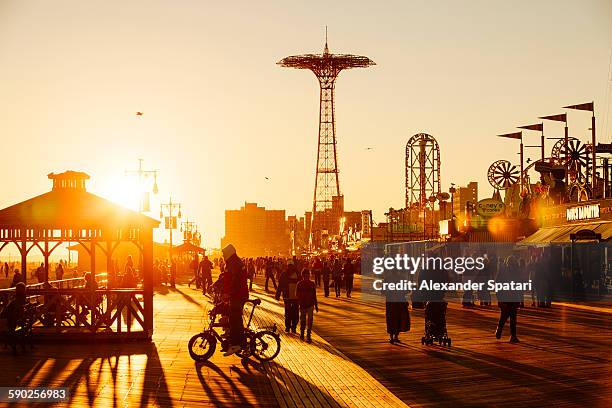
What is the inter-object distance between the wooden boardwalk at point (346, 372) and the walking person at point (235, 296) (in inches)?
16.4

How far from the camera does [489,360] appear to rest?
19.2m

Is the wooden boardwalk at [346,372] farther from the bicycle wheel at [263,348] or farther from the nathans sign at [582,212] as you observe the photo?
the nathans sign at [582,212]

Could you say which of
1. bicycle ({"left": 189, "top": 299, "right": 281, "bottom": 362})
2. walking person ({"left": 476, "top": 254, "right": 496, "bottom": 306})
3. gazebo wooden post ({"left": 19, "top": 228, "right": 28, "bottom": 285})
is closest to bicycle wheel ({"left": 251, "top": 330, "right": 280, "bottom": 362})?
bicycle ({"left": 189, "top": 299, "right": 281, "bottom": 362})

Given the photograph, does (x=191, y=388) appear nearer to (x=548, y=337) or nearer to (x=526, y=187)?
(x=548, y=337)

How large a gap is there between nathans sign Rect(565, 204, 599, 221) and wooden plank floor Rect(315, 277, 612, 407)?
17.2 meters

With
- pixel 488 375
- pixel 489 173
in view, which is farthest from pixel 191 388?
pixel 489 173

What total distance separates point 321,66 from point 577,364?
97.7m

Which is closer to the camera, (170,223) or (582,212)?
(582,212)

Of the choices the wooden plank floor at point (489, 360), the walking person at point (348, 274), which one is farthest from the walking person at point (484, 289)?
the walking person at point (348, 274)

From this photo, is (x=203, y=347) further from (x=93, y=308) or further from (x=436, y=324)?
(x=436, y=324)

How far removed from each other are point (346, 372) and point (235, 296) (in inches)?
91.2

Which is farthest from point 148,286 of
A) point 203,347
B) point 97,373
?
point 97,373

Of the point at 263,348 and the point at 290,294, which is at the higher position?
the point at 290,294

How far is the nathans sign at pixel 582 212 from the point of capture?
4844cm
